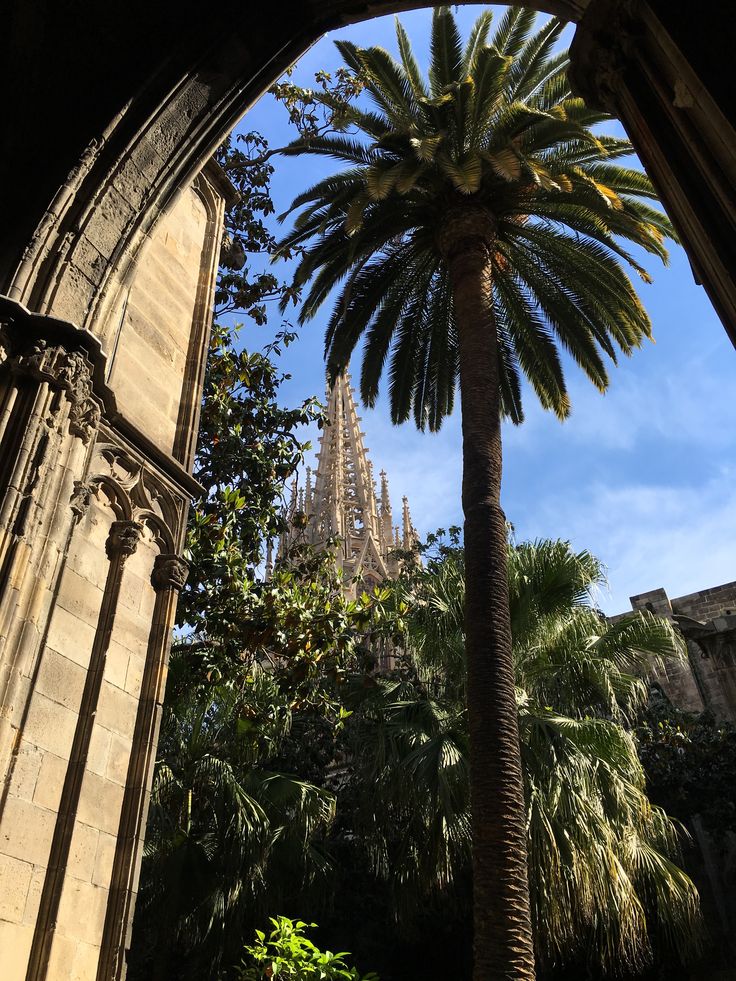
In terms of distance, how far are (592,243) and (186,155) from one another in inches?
293

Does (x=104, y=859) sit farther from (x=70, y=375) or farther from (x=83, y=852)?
(x=70, y=375)

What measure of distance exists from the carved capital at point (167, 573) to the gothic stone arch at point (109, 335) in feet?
0.06

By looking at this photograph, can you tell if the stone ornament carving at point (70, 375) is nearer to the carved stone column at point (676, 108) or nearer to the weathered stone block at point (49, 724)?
the weathered stone block at point (49, 724)

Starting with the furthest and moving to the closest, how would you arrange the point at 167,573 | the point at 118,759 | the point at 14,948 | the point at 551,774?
the point at 551,774 → the point at 167,573 → the point at 118,759 → the point at 14,948

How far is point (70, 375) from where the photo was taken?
4.20 m

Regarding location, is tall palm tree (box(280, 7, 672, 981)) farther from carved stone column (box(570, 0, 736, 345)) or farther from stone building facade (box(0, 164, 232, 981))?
carved stone column (box(570, 0, 736, 345))

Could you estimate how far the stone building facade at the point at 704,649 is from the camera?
17.9 meters

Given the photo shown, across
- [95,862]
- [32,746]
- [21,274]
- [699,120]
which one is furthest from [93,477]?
[699,120]

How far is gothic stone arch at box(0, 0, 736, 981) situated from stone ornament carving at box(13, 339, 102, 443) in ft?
0.04

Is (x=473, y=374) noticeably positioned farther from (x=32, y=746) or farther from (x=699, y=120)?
(x=32, y=746)

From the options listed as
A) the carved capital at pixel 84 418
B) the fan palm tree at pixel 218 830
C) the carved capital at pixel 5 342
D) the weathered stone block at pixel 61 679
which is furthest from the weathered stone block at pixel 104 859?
the fan palm tree at pixel 218 830

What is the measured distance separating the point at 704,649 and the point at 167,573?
15.9 m

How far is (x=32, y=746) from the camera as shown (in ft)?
12.1

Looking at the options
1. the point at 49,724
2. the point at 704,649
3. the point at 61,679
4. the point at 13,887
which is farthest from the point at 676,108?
the point at 704,649
